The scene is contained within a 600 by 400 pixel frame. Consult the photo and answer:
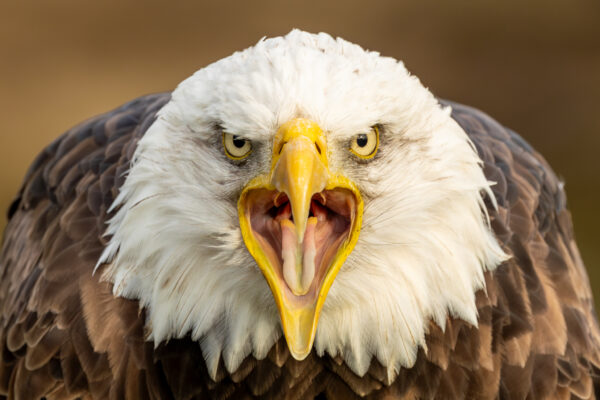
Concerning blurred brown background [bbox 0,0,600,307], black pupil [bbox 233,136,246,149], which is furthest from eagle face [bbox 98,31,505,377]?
blurred brown background [bbox 0,0,600,307]

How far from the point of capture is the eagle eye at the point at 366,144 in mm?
1810

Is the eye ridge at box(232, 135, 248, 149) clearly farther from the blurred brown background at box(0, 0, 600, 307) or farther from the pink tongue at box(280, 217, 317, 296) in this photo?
the blurred brown background at box(0, 0, 600, 307)

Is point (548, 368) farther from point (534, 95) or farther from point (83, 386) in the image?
point (534, 95)

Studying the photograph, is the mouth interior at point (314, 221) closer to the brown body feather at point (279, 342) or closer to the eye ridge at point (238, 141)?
the eye ridge at point (238, 141)

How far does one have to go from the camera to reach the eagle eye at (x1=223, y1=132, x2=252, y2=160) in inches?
70.6

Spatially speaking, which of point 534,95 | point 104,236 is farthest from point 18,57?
point 104,236

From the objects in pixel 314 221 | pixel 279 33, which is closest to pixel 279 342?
pixel 314 221

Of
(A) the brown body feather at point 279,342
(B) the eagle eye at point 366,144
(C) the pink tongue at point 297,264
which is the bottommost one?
(A) the brown body feather at point 279,342

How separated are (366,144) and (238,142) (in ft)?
0.78

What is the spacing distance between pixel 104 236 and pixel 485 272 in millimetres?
817

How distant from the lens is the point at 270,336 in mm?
1959

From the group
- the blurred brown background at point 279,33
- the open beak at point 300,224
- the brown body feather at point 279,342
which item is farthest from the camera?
the blurred brown background at point 279,33

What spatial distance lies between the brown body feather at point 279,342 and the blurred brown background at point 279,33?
3.03 meters

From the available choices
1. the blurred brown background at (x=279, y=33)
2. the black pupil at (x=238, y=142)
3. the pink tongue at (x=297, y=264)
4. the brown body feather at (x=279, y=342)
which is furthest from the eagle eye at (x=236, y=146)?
the blurred brown background at (x=279, y=33)
